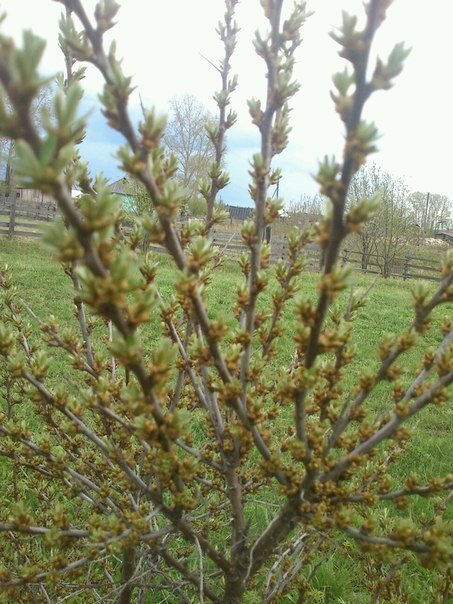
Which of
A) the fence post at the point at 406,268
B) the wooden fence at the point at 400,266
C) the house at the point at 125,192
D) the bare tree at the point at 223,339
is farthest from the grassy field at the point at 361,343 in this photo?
the fence post at the point at 406,268

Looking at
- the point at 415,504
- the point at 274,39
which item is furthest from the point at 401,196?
the point at 274,39

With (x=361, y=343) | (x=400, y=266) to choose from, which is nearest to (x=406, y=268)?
(x=400, y=266)

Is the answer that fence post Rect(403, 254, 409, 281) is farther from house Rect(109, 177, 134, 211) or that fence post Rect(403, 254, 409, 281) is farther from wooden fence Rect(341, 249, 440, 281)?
house Rect(109, 177, 134, 211)

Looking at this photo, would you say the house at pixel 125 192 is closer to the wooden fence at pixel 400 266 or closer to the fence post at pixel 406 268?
the wooden fence at pixel 400 266

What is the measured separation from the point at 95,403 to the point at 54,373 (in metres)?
5.09

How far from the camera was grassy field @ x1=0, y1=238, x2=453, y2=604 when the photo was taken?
308 centimetres

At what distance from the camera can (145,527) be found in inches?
55.4

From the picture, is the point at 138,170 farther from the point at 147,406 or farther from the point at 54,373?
the point at 54,373

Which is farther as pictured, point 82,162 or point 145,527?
point 82,162

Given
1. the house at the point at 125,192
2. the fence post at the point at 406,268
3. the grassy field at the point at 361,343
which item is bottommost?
the grassy field at the point at 361,343

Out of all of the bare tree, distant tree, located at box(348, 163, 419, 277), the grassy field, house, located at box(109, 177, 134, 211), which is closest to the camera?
the bare tree

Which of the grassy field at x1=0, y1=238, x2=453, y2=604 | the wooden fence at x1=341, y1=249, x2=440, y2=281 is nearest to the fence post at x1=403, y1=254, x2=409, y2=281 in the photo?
the wooden fence at x1=341, y1=249, x2=440, y2=281

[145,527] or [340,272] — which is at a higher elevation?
[340,272]

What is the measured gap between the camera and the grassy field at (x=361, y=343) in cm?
308
